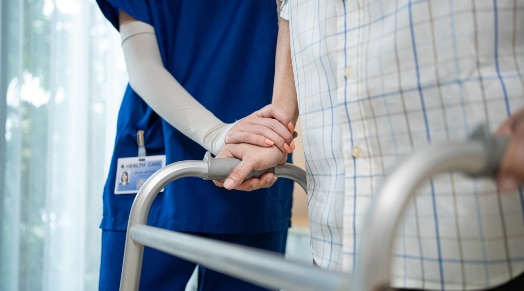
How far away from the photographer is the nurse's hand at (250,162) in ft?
2.59

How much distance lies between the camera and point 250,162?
80 cm

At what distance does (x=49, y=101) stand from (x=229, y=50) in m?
0.81

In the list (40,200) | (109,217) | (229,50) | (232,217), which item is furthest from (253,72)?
(40,200)

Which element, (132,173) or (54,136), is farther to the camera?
(54,136)

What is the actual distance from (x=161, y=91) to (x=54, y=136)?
0.79m

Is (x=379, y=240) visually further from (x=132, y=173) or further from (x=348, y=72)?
(x=132, y=173)

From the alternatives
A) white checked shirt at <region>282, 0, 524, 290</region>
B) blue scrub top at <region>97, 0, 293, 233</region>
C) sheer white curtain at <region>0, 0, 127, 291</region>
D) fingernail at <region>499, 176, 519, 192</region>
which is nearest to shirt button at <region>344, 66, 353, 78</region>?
white checked shirt at <region>282, 0, 524, 290</region>

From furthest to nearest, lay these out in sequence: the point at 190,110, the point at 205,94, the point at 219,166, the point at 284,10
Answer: the point at 205,94 → the point at 190,110 → the point at 284,10 → the point at 219,166

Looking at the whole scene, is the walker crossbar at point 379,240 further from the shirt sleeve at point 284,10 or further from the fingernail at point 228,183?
the shirt sleeve at point 284,10

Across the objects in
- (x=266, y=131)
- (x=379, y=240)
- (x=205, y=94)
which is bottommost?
(x=379, y=240)

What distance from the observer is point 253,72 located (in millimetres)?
1196

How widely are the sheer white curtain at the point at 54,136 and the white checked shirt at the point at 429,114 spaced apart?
1.25 metres

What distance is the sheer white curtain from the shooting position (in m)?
1.61

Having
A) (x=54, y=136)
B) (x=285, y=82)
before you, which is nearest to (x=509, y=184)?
(x=285, y=82)
